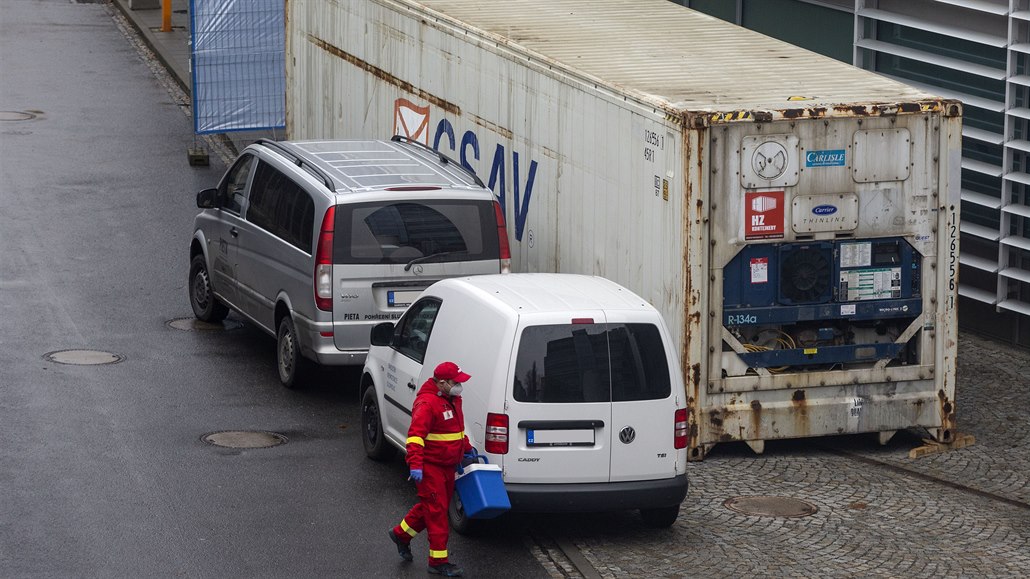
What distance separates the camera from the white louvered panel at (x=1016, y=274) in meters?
16.2

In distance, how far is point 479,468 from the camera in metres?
10.5

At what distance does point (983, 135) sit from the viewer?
1662 centimetres

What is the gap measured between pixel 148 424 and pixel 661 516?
456 cm

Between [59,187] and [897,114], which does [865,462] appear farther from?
[59,187]

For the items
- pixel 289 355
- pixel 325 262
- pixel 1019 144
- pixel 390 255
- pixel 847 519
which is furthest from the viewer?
pixel 1019 144

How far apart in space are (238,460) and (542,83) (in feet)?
14.6

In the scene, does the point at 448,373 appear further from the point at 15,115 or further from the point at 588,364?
the point at 15,115

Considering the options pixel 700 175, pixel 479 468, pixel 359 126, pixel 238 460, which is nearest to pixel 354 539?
pixel 479 468

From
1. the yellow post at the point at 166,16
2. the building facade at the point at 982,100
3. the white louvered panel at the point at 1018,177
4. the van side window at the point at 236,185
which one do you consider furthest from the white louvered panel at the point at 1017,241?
the yellow post at the point at 166,16

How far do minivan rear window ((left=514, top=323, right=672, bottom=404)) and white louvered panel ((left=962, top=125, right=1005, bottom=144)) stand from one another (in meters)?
6.90

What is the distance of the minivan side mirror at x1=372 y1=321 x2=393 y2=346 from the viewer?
41.0 feet

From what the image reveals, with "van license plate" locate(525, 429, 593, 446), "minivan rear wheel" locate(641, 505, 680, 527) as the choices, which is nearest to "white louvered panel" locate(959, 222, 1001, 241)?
"minivan rear wheel" locate(641, 505, 680, 527)

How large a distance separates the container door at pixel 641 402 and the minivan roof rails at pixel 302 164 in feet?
13.5

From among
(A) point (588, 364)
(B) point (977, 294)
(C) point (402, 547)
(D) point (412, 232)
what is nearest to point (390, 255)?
(D) point (412, 232)
